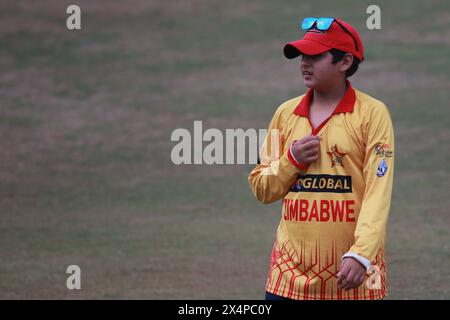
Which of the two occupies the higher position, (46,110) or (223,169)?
(46,110)

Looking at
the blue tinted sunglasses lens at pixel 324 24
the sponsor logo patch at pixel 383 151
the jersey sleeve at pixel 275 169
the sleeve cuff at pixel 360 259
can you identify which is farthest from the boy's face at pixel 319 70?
the sleeve cuff at pixel 360 259

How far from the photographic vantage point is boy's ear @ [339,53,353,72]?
5.11 metres

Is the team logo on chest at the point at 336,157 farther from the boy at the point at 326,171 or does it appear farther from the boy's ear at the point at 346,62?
the boy's ear at the point at 346,62

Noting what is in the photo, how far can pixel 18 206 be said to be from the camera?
40.1 ft

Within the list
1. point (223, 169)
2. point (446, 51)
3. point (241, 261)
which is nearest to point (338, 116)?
point (241, 261)

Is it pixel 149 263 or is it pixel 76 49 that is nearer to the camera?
pixel 149 263

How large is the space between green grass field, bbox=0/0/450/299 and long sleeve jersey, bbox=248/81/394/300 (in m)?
3.65

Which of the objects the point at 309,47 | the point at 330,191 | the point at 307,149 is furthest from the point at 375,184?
the point at 309,47

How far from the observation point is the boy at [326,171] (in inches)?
195

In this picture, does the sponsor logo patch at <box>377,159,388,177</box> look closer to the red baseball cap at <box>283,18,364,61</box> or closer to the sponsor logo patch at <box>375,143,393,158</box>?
the sponsor logo patch at <box>375,143,393,158</box>

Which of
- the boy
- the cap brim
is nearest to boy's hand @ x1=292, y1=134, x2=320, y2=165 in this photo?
the boy

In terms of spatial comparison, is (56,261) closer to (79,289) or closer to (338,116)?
(79,289)

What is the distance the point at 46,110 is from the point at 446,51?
7.05 meters

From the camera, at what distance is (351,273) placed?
4680mm
